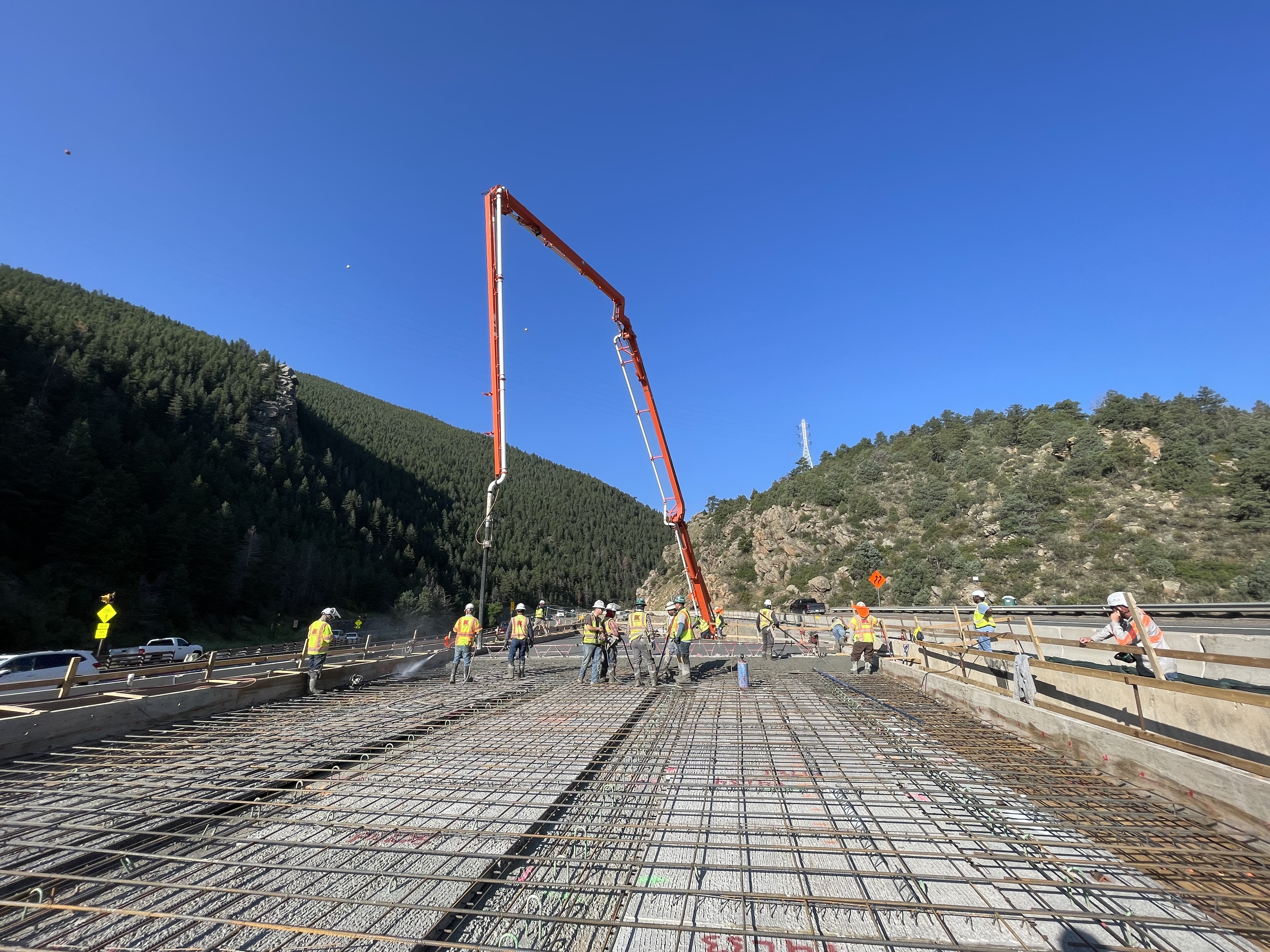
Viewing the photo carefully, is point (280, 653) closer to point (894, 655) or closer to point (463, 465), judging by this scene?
point (894, 655)

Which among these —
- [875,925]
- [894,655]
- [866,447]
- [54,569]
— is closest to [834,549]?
[866,447]

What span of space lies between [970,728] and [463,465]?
147030 mm

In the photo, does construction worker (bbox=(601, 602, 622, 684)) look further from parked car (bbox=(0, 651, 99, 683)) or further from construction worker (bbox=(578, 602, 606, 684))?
parked car (bbox=(0, 651, 99, 683))

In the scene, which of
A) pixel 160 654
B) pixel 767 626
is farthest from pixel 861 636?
pixel 160 654

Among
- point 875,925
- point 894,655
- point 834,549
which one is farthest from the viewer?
point 834,549

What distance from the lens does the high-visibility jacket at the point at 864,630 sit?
13.0 m

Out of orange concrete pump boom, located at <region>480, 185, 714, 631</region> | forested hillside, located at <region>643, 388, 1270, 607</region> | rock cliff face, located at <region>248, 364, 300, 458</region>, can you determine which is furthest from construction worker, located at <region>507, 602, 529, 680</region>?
rock cliff face, located at <region>248, 364, 300, 458</region>

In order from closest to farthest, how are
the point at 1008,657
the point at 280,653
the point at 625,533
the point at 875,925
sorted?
the point at 875,925 → the point at 1008,657 → the point at 280,653 → the point at 625,533

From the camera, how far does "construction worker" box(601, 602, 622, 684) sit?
41.2ft

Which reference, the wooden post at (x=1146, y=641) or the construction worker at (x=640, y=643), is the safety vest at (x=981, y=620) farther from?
the construction worker at (x=640, y=643)

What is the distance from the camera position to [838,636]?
19.8 meters

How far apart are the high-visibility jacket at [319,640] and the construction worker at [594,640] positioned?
487 centimetres

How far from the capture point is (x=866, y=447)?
74188mm

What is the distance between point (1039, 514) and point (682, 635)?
44.1 m
